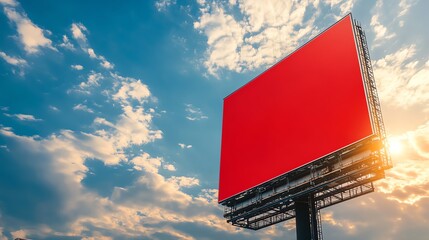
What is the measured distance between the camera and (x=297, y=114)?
59.1ft

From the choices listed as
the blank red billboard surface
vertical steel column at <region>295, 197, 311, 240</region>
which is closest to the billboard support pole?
vertical steel column at <region>295, 197, 311, 240</region>

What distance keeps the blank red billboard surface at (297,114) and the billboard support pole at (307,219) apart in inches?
75.0

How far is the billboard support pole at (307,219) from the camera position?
16.8m

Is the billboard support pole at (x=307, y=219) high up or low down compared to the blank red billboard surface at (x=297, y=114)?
down

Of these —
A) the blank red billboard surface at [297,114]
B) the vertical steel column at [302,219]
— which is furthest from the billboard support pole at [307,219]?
the blank red billboard surface at [297,114]

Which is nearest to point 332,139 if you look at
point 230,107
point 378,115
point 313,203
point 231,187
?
point 378,115

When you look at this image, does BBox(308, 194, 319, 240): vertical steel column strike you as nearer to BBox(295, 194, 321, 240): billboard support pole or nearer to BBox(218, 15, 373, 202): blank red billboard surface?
BBox(295, 194, 321, 240): billboard support pole

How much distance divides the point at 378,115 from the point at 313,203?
17.0ft

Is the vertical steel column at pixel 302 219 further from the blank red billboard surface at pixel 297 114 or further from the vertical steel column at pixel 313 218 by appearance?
the blank red billboard surface at pixel 297 114

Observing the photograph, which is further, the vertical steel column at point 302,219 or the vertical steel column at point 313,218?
the vertical steel column at point 302,219

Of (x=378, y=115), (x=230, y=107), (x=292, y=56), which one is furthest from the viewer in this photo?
(x=230, y=107)

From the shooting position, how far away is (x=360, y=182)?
1585 centimetres

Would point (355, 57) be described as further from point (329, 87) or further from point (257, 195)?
point (257, 195)

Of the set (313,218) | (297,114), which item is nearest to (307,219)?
(313,218)
